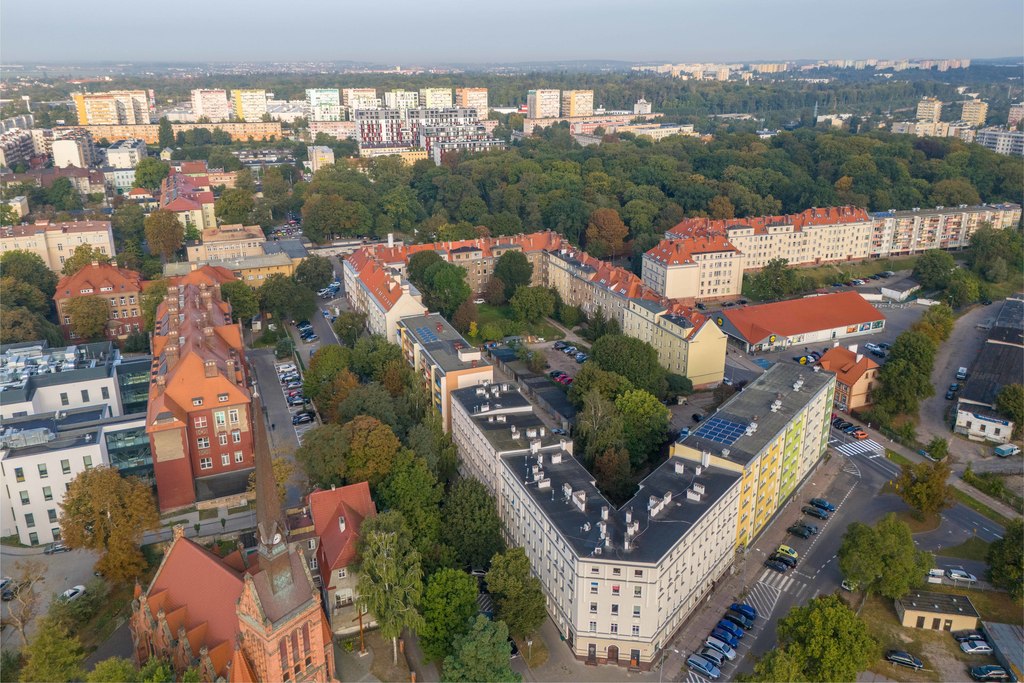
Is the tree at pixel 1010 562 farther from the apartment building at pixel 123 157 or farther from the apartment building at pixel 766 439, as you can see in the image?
the apartment building at pixel 123 157

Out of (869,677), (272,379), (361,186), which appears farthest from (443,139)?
(869,677)

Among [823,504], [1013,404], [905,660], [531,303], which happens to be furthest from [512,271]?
[905,660]

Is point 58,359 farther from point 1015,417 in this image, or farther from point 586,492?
point 1015,417

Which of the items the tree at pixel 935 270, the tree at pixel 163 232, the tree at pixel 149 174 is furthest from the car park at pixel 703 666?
the tree at pixel 149 174

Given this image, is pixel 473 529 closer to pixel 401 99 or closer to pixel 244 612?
pixel 244 612

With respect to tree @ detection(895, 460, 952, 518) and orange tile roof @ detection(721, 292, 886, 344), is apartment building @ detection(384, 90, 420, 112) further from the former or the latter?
tree @ detection(895, 460, 952, 518)

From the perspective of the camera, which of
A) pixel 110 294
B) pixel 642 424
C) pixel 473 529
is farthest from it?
pixel 110 294
